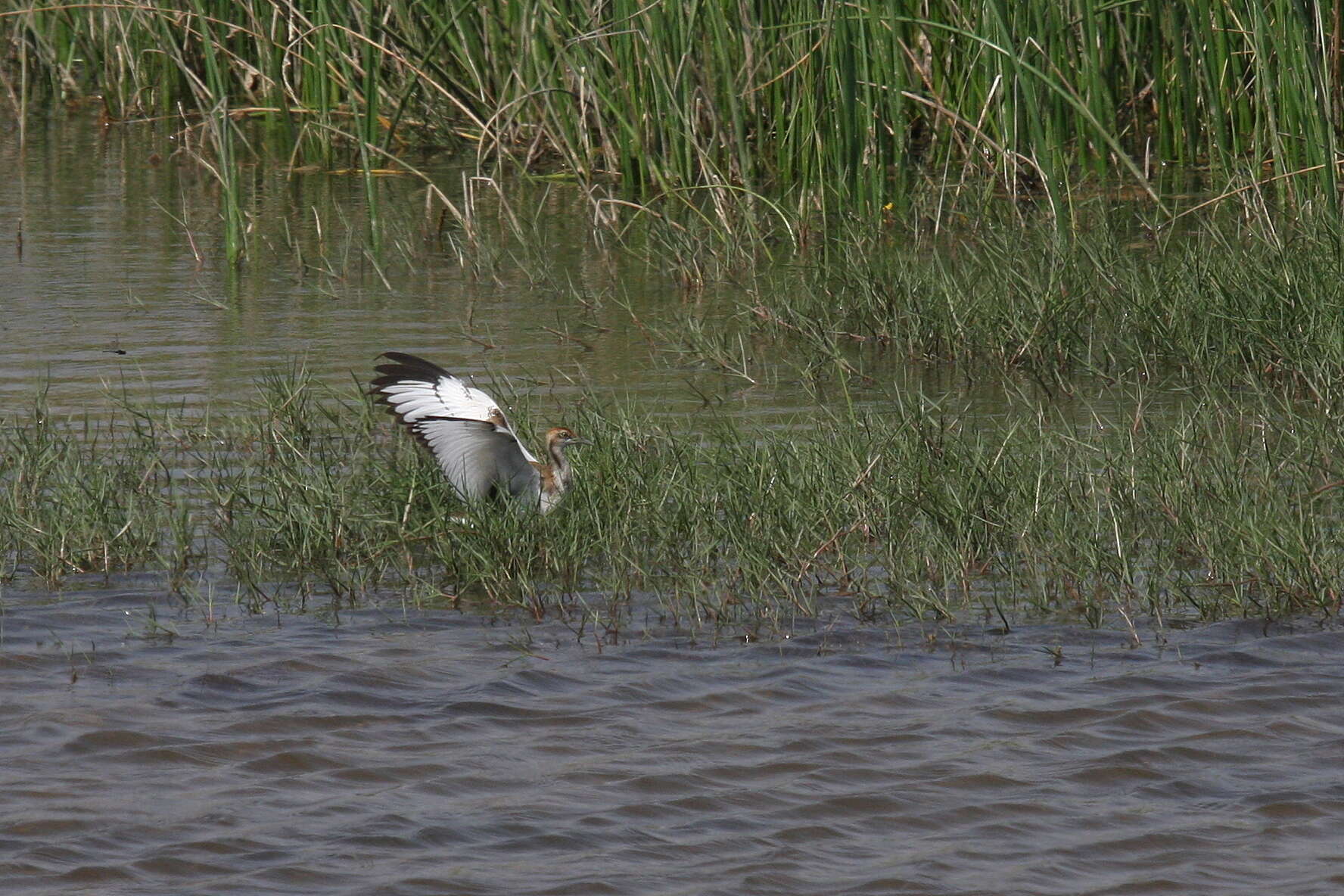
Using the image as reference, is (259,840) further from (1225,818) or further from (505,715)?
(1225,818)

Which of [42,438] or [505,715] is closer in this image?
[505,715]

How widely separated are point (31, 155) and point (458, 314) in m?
5.36

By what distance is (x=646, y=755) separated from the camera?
3891 mm

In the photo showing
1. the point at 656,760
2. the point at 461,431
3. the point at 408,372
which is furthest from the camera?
the point at 408,372

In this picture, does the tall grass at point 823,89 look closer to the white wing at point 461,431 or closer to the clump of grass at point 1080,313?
the clump of grass at point 1080,313

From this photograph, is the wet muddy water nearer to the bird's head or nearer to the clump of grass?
the bird's head

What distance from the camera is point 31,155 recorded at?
12320mm

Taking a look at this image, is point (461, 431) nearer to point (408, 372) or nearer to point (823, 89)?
point (408, 372)

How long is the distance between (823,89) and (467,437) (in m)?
4.86

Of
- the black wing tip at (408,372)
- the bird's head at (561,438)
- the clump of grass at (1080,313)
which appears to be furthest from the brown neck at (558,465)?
the clump of grass at (1080,313)

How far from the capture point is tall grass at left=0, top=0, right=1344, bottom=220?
Result: 850 cm

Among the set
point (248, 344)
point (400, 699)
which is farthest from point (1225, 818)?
point (248, 344)

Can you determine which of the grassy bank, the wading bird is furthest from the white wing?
the grassy bank

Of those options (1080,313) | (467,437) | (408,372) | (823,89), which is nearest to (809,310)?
(1080,313)
